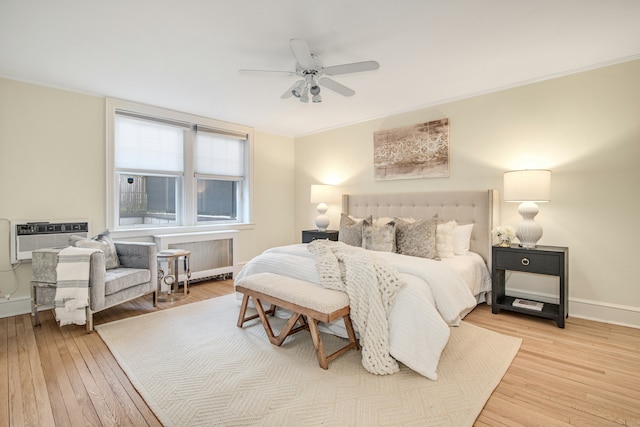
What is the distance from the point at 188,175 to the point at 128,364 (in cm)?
301

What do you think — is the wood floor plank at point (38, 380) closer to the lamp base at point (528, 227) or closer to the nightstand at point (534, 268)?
the nightstand at point (534, 268)

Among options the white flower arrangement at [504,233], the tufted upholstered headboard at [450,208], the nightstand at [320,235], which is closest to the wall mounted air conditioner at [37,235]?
the nightstand at [320,235]

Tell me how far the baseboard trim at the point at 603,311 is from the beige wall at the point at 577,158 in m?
0.02

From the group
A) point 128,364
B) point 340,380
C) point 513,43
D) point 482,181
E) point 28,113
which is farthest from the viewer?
point 482,181

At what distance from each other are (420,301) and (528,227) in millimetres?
1717

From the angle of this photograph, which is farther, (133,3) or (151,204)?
(151,204)

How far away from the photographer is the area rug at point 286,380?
1711 mm

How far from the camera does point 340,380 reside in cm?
205

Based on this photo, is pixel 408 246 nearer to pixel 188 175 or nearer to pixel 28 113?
pixel 188 175

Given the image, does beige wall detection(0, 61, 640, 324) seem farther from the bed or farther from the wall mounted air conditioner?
the bed

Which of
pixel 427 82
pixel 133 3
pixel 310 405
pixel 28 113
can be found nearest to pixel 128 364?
pixel 310 405

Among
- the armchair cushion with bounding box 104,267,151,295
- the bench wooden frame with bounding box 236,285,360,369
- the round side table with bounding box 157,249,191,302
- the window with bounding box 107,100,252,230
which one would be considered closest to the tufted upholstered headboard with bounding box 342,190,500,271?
the bench wooden frame with bounding box 236,285,360,369

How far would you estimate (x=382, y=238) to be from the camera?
3479mm

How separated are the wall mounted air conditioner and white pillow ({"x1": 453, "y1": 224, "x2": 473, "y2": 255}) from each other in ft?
14.6
